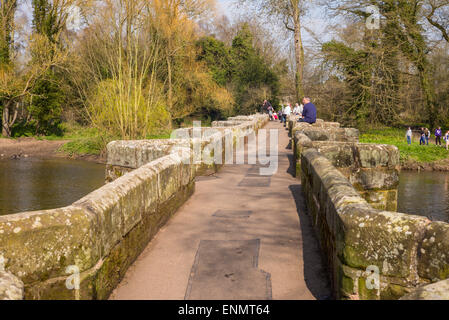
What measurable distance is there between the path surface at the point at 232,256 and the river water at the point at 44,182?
9.31 meters

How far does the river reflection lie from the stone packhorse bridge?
415 inches

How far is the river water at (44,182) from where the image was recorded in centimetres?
1440

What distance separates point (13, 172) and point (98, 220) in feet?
66.0

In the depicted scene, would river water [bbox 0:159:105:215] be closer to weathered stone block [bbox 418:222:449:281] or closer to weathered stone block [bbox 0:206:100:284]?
weathered stone block [bbox 0:206:100:284]

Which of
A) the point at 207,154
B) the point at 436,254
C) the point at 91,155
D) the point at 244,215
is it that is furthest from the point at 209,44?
the point at 436,254

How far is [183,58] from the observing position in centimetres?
3578

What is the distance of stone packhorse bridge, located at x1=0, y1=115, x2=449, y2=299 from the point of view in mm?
2770

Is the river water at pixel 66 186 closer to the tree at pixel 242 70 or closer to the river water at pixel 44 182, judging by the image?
the river water at pixel 44 182

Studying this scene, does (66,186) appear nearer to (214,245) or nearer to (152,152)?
(152,152)

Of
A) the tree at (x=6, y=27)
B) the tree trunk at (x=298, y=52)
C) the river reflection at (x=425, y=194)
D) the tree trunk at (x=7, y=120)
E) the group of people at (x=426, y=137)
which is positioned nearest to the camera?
A: the river reflection at (x=425, y=194)

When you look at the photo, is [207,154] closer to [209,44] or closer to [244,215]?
[244,215]

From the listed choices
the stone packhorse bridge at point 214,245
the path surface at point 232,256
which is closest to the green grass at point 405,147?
the stone packhorse bridge at point 214,245

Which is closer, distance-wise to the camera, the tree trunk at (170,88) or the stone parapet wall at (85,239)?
the stone parapet wall at (85,239)

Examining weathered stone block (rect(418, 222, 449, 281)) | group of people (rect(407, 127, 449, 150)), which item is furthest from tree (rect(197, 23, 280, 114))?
weathered stone block (rect(418, 222, 449, 281))
